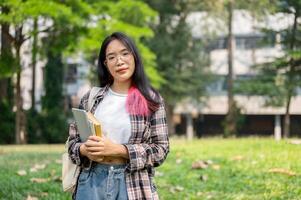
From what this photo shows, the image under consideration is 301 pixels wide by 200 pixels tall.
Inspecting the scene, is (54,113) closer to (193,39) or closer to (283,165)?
(193,39)

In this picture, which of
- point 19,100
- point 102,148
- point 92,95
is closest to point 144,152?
point 102,148

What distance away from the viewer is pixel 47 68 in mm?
26562

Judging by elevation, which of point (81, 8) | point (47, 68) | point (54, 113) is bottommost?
point (54, 113)

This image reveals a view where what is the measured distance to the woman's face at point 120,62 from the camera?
280 cm

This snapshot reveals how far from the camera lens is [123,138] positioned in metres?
2.71

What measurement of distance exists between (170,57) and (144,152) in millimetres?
25475

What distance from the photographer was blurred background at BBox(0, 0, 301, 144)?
16078mm

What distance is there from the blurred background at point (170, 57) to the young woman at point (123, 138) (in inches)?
397

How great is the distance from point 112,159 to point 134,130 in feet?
0.56

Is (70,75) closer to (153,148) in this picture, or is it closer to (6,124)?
(6,124)

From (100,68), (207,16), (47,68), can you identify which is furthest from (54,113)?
(100,68)

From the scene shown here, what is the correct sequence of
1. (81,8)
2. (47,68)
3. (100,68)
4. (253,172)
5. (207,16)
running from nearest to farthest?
(100,68), (253,172), (81,8), (47,68), (207,16)

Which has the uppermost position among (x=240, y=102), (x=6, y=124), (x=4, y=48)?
(x=4, y=48)

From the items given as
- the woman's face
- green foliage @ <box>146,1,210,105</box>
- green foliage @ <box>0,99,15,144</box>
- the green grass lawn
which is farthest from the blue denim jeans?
green foliage @ <box>146,1,210,105</box>
